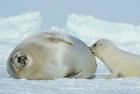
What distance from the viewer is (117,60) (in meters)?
6.09

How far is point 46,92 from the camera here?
378 centimetres

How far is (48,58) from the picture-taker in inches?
199

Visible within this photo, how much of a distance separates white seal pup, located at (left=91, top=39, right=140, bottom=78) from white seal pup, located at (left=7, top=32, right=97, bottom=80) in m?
0.70

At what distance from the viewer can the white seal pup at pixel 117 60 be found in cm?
594

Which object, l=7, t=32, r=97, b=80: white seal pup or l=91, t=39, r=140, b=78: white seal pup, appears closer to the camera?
l=7, t=32, r=97, b=80: white seal pup

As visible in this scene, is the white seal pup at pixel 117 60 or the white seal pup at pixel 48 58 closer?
the white seal pup at pixel 48 58

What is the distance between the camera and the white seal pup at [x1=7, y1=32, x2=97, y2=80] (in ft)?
16.4

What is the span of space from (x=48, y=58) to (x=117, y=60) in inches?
54.5

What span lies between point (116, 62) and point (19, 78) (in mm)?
1587

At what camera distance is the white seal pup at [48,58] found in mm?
5008

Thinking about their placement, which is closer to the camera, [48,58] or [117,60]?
[48,58]

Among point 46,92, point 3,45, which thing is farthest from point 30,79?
point 3,45

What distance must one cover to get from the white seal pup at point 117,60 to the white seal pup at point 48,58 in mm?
702

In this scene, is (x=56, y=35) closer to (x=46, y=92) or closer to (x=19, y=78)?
(x=19, y=78)
